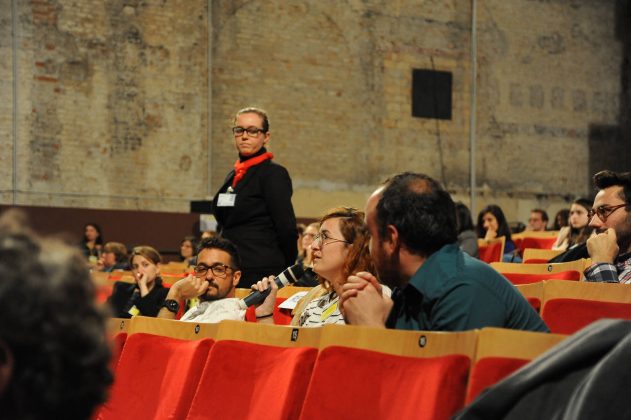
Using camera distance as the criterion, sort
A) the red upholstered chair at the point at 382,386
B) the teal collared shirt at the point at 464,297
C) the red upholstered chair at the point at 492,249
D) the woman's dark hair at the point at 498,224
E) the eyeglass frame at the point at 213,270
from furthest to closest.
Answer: the woman's dark hair at the point at 498,224 < the red upholstered chair at the point at 492,249 < the eyeglass frame at the point at 213,270 < the teal collared shirt at the point at 464,297 < the red upholstered chair at the point at 382,386

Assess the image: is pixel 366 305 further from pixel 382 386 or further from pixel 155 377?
pixel 155 377

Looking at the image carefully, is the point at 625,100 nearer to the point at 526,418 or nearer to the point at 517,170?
the point at 517,170

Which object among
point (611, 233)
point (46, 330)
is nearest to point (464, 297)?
point (46, 330)

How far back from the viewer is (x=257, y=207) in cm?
498

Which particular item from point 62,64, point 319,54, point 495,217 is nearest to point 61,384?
point 495,217

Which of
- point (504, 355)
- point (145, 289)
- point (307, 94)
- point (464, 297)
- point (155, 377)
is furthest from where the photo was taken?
point (307, 94)

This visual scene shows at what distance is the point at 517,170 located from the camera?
17.2 m

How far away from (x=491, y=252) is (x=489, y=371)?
683 cm

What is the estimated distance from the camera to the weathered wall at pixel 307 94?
14156 mm

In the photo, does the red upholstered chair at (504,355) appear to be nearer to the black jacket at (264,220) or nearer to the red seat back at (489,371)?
the red seat back at (489,371)

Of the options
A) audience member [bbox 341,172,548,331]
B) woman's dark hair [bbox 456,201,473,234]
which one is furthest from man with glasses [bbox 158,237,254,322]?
woman's dark hair [bbox 456,201,473,234]

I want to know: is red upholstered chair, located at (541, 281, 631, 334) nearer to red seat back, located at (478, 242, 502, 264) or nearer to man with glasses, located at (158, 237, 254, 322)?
man with glasses, located at (158, 237, 254, 322)

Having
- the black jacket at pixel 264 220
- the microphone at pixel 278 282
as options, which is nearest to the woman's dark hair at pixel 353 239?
the microphone at pixel 278 282

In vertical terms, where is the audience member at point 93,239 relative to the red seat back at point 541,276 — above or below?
below
